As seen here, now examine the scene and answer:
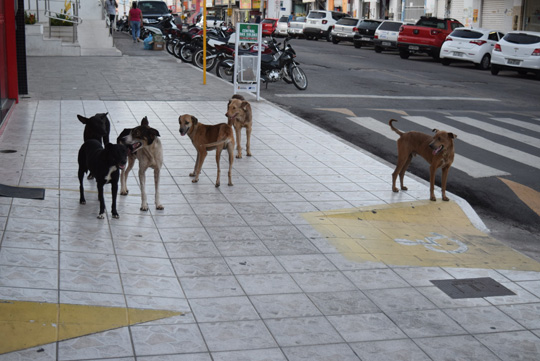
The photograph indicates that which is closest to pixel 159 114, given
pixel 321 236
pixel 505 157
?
pixel 505 157

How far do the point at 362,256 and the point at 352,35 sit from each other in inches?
1438

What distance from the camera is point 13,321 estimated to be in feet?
14.4

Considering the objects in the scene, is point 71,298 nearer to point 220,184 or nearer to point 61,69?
point 220,184

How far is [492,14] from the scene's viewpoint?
133ft

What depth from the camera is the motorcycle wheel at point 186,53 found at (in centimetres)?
2433

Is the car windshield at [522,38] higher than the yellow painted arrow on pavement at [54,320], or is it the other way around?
the car windshield at [522,38]

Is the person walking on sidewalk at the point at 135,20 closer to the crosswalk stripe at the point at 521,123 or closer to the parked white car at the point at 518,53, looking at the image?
the parked white car at the point at 518,53

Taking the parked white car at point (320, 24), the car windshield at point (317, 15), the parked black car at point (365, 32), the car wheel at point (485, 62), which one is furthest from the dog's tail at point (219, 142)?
the car windshield at point (317, 15)

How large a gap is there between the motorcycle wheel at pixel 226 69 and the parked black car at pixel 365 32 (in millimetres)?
18547

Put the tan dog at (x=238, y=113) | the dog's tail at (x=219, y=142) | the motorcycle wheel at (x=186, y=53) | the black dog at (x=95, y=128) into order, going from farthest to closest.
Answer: the motorcycle wheel at (x=186, y=53) < the tan dog at (x=238, y=113) < the dog's tail at (x=219, y=142) < the black dog at (x=95, y=128)

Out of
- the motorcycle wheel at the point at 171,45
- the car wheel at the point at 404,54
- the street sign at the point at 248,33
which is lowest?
the car wheel at the point at 404,54

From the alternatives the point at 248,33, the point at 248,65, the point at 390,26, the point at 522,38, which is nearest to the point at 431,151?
the point at 248,65

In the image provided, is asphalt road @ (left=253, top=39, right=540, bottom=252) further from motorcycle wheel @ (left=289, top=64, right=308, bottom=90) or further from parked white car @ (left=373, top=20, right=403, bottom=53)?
parked white car @ (left=373, top=20, right=403, bottom=53)

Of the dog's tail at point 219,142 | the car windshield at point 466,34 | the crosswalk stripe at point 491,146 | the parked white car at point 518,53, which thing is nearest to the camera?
the dog's tail at point 219,142
